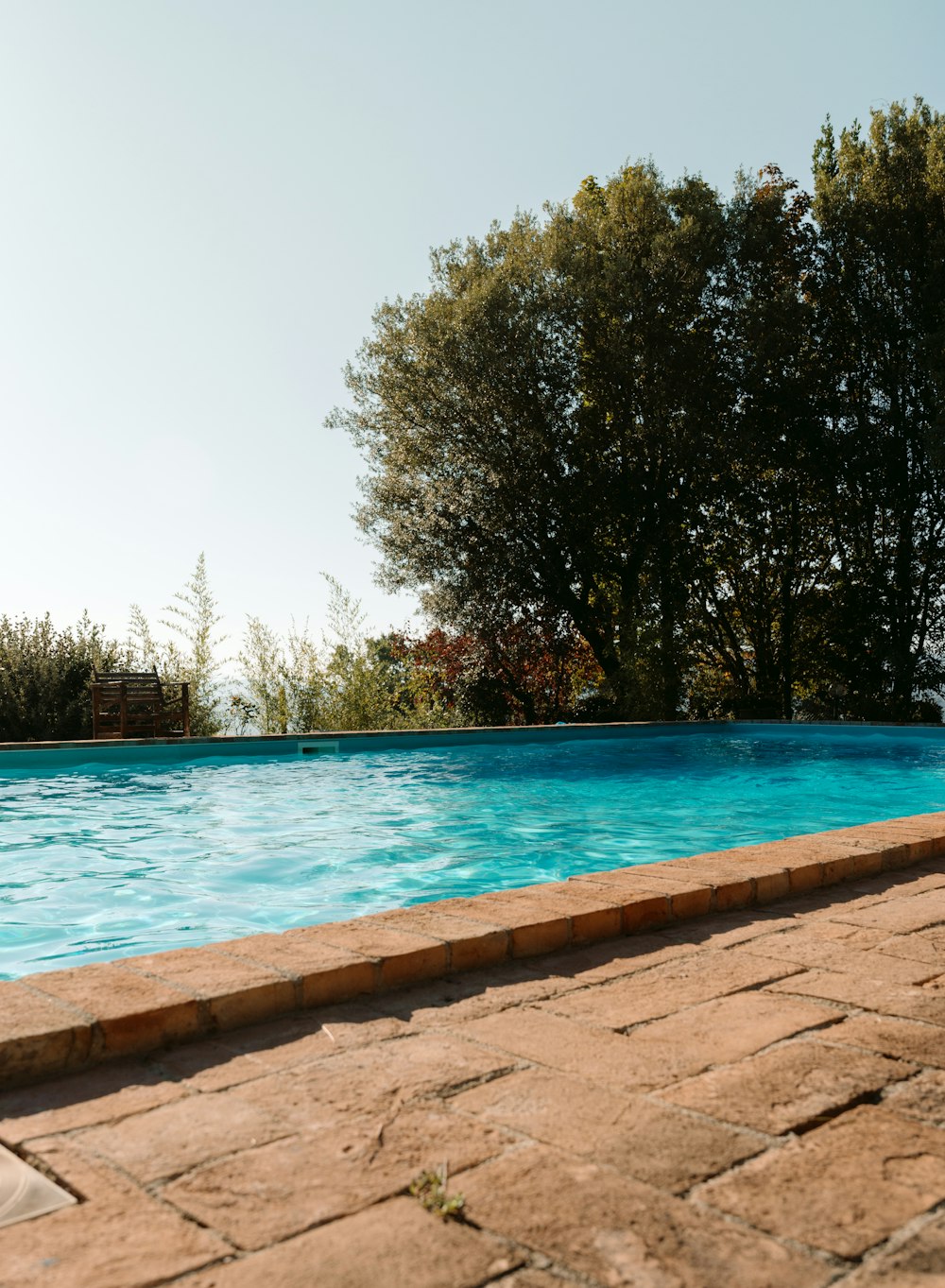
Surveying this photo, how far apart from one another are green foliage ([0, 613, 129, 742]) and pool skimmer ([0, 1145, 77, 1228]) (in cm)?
1032

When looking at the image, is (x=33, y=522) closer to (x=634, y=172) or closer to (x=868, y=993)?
(x=634, y=172)

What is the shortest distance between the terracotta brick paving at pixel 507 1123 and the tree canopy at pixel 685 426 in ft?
35.8

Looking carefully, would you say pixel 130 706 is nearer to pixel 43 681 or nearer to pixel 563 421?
pixel 43 681

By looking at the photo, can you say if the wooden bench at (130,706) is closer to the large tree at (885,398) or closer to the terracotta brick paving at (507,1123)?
the terracotta brick paving at (507,1123)

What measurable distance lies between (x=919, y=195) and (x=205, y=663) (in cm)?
1066

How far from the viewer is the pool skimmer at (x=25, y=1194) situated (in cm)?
121

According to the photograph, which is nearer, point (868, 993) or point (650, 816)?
point (868, 993)

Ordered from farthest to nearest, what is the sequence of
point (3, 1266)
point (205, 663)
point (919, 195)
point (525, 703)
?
1. point (525, 703)
2. point (919, 195)
3. point (205, 663)
4. point (3, 1266)

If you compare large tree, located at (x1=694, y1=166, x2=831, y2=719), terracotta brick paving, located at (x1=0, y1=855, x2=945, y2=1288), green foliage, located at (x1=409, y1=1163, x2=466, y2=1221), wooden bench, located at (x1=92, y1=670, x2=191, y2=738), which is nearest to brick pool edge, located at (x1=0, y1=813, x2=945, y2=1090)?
terracotta brick paving, located at (x1=0, y1=855, x2=945, y2=1288)

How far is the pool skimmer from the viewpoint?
3.95 ft

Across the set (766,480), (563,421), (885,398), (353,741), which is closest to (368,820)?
(353,741)

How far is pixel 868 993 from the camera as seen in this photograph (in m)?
2.02

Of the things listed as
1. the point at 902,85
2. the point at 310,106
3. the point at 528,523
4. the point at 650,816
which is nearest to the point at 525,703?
the point at 528,523

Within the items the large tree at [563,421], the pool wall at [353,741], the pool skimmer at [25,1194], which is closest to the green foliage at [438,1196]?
the pool skimmer at [25,1194]
